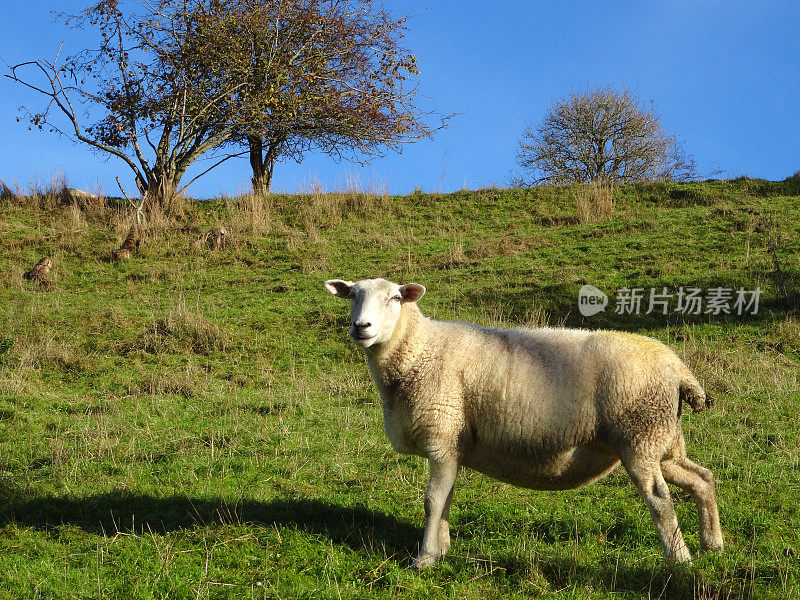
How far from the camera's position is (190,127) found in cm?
2253

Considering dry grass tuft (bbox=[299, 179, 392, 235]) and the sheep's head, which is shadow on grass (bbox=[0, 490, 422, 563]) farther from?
dry grass tuft (bbox=[299, 179, 392, 235])

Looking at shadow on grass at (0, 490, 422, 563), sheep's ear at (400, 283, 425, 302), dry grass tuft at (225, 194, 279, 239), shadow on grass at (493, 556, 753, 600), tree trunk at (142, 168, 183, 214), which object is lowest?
shadow on grass at (0, 490, 422, 563)

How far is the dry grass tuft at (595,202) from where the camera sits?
2034cm

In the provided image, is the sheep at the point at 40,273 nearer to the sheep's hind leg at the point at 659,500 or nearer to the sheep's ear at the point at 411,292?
the sheep's ear at the point at 411,292

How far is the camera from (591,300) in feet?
46.5

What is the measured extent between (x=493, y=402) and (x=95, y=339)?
33.0 ft

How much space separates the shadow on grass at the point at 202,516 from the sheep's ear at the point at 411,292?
6.60 feet

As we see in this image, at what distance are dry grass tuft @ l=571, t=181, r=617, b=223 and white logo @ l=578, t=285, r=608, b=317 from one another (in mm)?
6146

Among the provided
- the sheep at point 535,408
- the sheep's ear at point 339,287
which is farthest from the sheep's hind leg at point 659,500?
the sheep's ear at point 339,287

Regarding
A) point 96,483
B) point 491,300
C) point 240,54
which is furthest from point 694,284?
point 240,54

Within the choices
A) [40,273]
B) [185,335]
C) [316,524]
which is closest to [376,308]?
[316,524]

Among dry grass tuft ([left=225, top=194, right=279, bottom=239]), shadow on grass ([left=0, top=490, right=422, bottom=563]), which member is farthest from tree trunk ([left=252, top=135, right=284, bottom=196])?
shadow on grass ([left=0, top=490, right=422, bottom=563])

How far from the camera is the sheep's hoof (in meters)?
5.15

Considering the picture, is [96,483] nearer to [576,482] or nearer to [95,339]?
[576,482]
